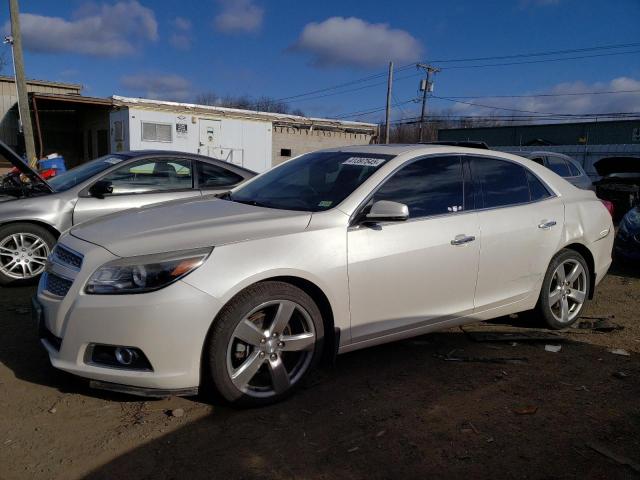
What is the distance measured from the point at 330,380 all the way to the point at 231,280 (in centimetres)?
112

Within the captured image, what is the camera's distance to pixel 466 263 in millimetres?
3773

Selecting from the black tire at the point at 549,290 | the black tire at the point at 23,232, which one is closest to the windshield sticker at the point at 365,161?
the black tire at the point at 549,290

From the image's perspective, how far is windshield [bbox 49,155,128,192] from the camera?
19.2 ft

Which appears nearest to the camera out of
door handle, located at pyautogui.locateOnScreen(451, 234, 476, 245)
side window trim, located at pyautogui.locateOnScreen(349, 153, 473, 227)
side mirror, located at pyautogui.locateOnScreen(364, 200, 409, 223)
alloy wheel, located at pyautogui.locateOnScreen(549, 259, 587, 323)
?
side mirror, located at pyautogui.locateOnScreen(364, 200, 409, 223)

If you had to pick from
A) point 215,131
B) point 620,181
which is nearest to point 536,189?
point 620,181

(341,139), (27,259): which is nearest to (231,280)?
(27,259)

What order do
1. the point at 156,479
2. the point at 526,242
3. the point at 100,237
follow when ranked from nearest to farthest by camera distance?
the point at 156,479 → the point at 100,237 → the point at 526,242

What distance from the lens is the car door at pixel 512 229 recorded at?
395cm

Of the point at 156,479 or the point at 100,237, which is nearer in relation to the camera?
the point at 156,479

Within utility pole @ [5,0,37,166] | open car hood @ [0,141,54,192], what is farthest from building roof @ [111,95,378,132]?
open car hood @ [0,141,54,192]

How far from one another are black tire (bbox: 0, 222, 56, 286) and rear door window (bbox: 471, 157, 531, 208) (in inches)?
169

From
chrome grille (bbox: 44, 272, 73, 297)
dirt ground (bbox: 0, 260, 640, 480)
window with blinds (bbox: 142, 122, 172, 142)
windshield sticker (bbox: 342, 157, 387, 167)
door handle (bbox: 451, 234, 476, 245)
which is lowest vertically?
dirt ground (bbox: 0, 260, 640, 480)

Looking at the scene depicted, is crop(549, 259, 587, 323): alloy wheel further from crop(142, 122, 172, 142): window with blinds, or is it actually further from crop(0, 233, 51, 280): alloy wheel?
crop(142, 122, 172, 142): window with blinds

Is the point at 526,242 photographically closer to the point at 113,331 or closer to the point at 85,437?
the point at 113,331
